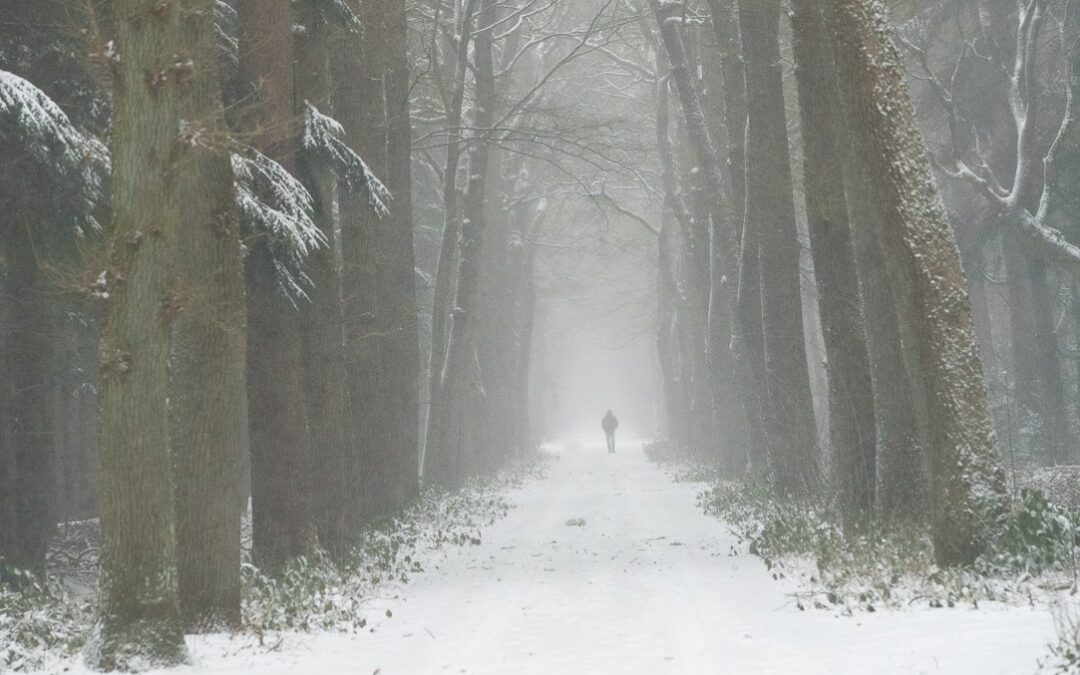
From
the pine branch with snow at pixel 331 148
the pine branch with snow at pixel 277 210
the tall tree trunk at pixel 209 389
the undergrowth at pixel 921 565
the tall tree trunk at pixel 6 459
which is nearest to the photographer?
the undergrowth at pixel 921 565

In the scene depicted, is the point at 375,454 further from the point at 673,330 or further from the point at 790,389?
the point at 673,330

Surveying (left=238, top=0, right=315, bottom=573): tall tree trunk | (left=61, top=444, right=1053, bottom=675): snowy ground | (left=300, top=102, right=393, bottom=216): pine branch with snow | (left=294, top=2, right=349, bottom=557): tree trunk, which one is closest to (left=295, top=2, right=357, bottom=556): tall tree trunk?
(left=294, top=2, right=349, bottom=557): tree trunk

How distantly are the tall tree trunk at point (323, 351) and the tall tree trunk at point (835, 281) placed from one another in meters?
5.44

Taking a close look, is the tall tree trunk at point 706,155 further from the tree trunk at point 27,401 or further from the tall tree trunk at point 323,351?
the tree trunk at point 27,401

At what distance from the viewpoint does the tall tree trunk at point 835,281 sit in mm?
12812

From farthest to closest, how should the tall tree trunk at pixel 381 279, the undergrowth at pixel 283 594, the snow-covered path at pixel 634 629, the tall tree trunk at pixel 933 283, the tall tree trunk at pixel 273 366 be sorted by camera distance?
the tall tree trunk at pixel 381 279 → the tall tree trunk at pixel 273 366 → the tall tree trunk at pixel 933 283 → the undergrowth at pixel 283 594 → the snow-covered path at pixel 634 629

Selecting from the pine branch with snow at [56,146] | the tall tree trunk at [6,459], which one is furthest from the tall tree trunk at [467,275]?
the pine branch with snow at [56,146]

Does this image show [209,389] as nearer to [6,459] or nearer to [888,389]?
[6,459]

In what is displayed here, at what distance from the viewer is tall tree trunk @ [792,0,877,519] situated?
12812mm

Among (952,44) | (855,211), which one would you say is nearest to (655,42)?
(952,44)

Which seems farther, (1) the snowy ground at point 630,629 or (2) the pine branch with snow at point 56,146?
(2) the pine branch with snow at point 56,146

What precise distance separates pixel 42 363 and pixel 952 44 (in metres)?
22.5

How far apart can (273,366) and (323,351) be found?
6.07 ft

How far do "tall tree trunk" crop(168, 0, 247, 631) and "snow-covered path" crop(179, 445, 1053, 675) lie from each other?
709 mm
